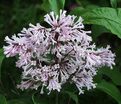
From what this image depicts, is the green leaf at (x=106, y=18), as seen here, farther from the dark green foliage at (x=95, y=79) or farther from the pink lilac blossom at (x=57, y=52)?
the pink lilac blossom at (x=57, y=52)

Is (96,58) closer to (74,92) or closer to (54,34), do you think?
(54,34)

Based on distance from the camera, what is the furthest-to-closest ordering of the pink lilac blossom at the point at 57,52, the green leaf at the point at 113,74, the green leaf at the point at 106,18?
1. the green leaf at the point at 113,74
2. the green leaf at the point at 106,18
3. the pink lilac blossom at the point at 57,52

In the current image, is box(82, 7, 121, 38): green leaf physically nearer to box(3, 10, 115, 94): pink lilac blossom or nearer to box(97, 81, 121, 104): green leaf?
box(3, 10, 115, 94): pink lilac blossom

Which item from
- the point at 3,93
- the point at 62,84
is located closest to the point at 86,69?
the point at 62,84

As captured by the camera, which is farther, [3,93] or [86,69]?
[3,93]

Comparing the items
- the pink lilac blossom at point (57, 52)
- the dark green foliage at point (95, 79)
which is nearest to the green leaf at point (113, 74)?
the dark green foliage at point (95, 79)

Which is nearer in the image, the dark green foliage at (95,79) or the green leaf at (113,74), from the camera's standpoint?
the dark green foliage at (95,79)

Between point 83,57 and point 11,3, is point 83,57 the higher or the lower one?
the lower one
